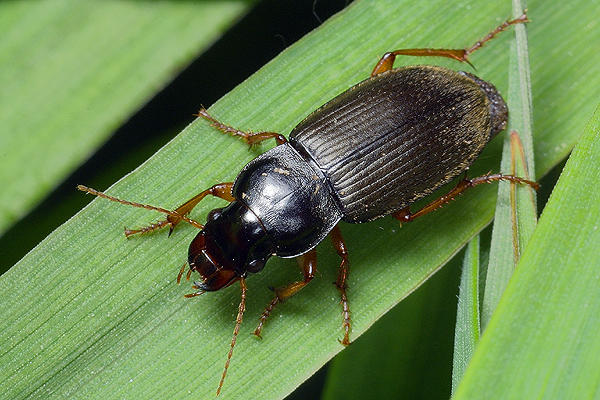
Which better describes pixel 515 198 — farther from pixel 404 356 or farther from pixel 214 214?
pixel 214 214

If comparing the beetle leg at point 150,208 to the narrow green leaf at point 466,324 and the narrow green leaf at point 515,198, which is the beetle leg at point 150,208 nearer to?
the narrow green leaf at point 466,324

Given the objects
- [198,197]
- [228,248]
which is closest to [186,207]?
[198,197]

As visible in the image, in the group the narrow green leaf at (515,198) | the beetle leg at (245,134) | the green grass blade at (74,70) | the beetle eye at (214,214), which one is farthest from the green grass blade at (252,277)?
the green grass blade at (74,70)

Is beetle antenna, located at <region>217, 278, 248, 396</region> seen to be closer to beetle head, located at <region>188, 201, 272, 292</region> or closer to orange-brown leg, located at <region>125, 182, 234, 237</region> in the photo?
beetle head, located at <region>188, 201, 272, 292</region>

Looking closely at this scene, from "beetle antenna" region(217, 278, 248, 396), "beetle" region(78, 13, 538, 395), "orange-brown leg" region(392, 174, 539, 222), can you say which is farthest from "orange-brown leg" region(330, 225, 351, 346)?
"beetle antenna" region(217, 278, 248, 396)

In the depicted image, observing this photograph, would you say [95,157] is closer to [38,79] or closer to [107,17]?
[38,79]

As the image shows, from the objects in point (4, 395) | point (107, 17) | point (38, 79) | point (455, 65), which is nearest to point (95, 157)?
point (38, 79)
